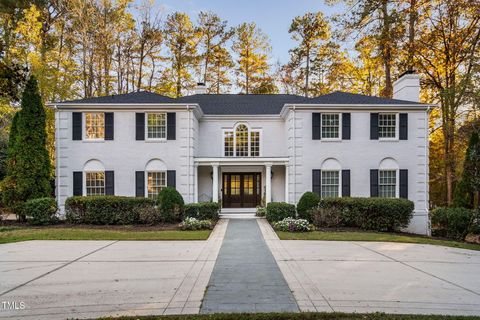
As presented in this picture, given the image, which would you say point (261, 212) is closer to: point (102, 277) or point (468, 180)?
point (468, 180)

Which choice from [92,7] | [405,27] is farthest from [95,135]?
[405,27]

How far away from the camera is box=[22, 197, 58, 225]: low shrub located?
1366cm

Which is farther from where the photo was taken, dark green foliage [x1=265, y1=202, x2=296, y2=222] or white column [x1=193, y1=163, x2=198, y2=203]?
white column [x1=193, y1=163, x2=198, y2=203]

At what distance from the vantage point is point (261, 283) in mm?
5895

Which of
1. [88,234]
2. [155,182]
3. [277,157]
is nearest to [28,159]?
[155,182]

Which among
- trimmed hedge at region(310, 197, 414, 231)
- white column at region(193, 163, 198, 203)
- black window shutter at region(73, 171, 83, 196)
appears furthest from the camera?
white column at region(193, 163, 198, 203)

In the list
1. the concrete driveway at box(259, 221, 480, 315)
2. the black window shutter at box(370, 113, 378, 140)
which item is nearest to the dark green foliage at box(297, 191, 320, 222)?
the concrete driveway at box(259, 221, 480, 315)

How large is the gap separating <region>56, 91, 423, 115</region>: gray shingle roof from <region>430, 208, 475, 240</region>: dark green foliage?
5.97m

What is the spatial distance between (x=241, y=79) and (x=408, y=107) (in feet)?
56.2

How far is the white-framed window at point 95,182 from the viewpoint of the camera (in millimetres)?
16125

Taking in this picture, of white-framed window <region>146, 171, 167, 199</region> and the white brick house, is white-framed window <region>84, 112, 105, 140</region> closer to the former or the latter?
the white brick house

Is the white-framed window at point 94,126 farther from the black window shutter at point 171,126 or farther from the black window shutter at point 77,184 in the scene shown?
the black window shutter at point 171,126

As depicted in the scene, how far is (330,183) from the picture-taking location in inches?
646

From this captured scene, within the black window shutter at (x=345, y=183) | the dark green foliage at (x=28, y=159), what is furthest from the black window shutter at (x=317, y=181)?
the dark green foliage at (x=28, y=159)
